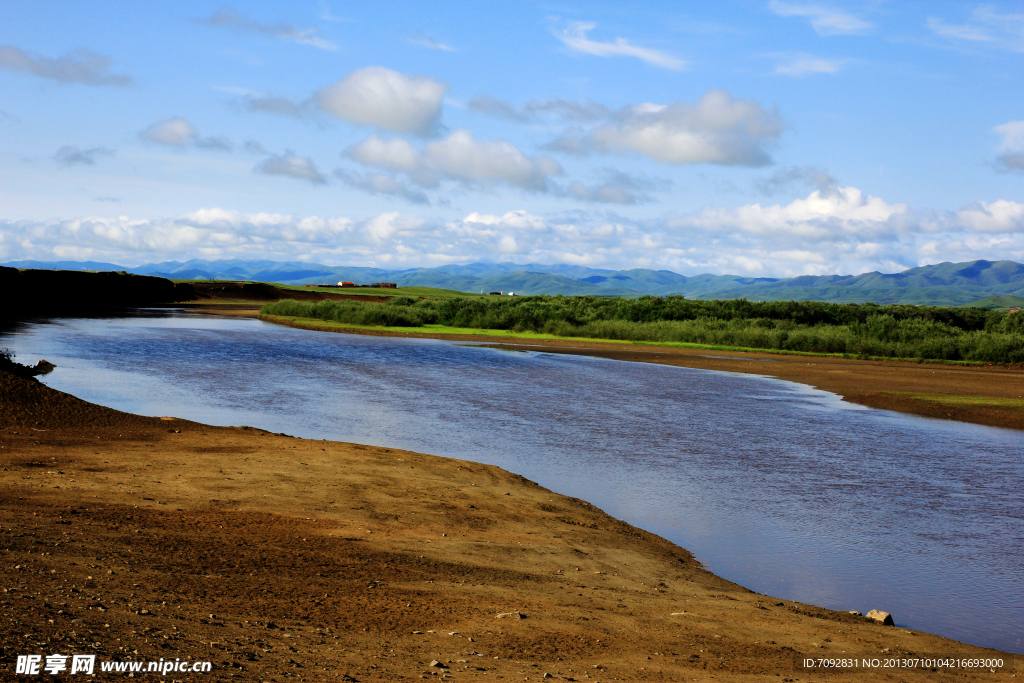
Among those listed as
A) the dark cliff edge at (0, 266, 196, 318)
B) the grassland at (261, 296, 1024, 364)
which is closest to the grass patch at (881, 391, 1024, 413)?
the grassland at (261, 296, 1024, 364)

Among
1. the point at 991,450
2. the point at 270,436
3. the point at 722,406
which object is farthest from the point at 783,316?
the point at 270,436

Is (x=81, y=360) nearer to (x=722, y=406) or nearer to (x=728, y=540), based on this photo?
(x=722, y=406)

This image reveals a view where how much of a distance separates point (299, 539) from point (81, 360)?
29.0 meters

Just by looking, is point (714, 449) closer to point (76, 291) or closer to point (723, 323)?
point (723, 323)

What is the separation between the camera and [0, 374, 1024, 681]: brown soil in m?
6.24

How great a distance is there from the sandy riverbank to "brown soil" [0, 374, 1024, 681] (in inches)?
823

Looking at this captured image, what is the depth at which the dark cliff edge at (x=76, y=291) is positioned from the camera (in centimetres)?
8273

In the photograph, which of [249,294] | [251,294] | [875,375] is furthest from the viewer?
[251,294]

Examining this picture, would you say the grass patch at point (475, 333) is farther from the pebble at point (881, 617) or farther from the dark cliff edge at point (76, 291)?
the pebble at point (881, 617)

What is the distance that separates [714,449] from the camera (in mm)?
19047

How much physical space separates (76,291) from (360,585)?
105612mm

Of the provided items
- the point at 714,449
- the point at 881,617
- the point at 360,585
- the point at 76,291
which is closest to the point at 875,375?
the point at 714,449

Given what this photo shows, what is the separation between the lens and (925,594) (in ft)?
32.7

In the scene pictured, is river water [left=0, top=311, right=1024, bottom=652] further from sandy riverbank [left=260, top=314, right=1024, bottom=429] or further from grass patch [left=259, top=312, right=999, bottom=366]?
grass patch [left=259, top=312, right=999, bottom=366]
